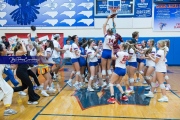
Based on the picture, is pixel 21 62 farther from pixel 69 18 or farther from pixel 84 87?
Result: pixel 69 18

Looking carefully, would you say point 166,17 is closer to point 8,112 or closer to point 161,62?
point 161,62

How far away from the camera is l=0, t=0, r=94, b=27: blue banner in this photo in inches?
499

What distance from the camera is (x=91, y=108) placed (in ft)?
17.1

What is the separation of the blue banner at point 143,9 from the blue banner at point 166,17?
0.32 meters

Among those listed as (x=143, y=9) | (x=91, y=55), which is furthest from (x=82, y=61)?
(x=143, y=9)

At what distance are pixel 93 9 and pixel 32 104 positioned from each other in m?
8.07

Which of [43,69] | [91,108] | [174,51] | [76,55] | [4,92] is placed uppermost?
[76,55]

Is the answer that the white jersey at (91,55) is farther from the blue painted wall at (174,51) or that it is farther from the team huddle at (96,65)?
the blue painted wall at (174,51)

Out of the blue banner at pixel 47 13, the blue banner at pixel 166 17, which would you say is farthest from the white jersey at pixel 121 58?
the blue banner at pixel 166 17

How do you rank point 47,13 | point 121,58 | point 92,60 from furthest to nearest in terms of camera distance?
point 47,13
point 92,60
point 121,58

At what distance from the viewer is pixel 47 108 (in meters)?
5.21

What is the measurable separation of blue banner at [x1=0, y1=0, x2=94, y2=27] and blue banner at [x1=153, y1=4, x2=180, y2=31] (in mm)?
3400

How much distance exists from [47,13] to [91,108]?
28.8ft

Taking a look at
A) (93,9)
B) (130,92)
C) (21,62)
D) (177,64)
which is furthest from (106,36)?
(177,64)
